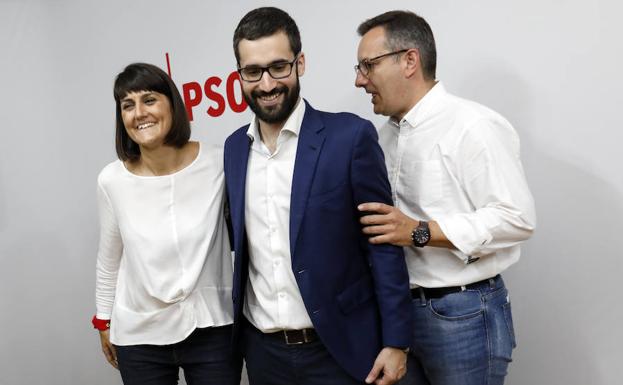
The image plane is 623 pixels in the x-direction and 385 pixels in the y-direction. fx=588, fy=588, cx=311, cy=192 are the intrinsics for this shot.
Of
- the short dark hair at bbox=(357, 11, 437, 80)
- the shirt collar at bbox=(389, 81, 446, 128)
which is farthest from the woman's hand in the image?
the short dark hair at bbox=(357, 11, 437, 80)

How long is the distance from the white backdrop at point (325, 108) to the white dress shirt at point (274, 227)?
855 millimetres

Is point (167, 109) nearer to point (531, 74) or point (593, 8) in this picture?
point (531, 74)

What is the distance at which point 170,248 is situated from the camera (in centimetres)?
169

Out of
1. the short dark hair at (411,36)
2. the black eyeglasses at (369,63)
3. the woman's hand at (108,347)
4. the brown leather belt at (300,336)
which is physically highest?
the short dark hair at (411,36)

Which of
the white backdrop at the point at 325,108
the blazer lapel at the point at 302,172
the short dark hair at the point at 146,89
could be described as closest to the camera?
the blazer lapel at the point at 302,172

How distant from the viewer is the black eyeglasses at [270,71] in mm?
1461

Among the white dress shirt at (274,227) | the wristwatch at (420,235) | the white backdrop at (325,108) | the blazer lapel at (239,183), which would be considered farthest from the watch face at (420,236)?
the white backdrop at (325,108)

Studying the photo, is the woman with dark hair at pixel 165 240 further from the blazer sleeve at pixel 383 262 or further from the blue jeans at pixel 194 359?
the blazer sleeve at pixel 383 262

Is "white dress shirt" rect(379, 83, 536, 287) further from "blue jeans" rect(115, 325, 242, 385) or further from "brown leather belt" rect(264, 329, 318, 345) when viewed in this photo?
"blue jeans" rect(115, 325, 242, 385)

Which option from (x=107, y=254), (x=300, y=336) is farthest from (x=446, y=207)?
(x=107, y=254)

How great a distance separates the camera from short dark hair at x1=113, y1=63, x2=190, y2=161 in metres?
1.70

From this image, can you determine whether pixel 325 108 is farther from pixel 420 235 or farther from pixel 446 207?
pixel 420 235

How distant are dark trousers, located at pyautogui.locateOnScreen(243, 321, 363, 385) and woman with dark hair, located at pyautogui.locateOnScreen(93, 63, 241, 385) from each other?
16cm

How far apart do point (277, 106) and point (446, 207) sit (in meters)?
0.55
